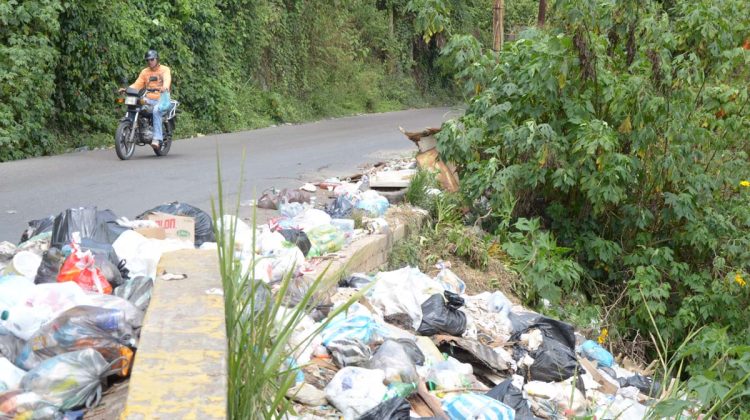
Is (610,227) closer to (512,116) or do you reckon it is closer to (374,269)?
(512,116)

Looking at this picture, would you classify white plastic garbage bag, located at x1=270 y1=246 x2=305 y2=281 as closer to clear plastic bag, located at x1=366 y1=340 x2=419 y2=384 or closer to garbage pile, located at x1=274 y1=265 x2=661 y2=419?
garbage pile, located at x1=274 y1=265 x2=661 y2=419

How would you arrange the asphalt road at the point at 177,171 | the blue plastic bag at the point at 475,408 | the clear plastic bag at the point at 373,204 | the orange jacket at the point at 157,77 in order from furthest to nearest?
1. the orange jacket at the point at 157,77
2. the asphalt road at the point at 177,171
3. the clear plastic bag at the point at 373,204
4. the blue plastic bag at the point at 475,408

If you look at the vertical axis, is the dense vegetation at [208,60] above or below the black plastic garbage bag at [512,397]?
above

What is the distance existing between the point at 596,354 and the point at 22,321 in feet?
15.1

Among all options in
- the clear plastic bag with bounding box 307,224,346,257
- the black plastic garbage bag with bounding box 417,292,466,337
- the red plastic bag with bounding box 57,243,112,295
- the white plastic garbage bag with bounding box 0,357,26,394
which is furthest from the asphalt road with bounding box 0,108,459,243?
the white plastic garbage bag with bounding box 0,357,26,394

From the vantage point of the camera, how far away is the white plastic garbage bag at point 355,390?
13.0ft

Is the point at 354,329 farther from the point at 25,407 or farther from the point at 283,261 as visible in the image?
the point at 25,407

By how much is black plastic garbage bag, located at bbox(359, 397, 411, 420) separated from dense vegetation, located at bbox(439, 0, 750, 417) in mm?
3941

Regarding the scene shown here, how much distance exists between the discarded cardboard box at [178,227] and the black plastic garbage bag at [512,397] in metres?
2.44

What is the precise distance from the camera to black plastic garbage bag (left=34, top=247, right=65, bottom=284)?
4590 mm

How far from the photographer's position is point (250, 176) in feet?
36.0

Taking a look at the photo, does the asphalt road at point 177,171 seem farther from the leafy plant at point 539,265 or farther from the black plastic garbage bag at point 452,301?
the leafy plant at point 539,265

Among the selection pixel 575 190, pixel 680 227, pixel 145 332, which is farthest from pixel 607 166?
pixel 145 332

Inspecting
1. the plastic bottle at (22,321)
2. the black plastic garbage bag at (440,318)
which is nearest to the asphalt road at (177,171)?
the black plastic garbage bag at (440,318)
